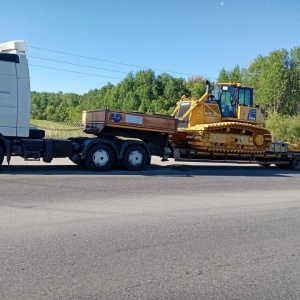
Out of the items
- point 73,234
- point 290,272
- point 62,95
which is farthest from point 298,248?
point 62,95

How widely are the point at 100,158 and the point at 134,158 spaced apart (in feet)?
4.32

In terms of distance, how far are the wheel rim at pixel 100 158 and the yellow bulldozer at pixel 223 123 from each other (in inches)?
164

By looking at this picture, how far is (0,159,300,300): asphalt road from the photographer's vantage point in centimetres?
382

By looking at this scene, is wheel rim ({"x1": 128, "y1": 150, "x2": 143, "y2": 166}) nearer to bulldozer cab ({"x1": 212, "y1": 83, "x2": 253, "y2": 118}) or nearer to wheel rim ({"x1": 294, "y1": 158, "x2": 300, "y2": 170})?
bulldozer cab ({"x1": 212, "y1": 83, "x2": 253, "y2": 118})

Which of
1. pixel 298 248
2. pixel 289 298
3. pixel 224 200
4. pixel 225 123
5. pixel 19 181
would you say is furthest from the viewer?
pixel 225 123

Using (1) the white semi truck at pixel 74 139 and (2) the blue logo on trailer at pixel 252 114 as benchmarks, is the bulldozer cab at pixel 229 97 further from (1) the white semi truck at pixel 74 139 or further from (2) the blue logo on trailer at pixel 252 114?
(1) the white semi truck at pixel 74 139

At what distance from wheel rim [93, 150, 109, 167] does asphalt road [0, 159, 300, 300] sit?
2881 millimetres

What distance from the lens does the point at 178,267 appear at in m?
4.40

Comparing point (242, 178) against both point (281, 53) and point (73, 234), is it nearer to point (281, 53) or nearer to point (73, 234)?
point (73, 234)

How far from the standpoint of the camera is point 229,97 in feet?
56.3

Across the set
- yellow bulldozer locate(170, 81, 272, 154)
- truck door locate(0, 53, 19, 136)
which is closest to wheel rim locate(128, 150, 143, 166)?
yellow bulldozer locate(170, 81, 272, 154)

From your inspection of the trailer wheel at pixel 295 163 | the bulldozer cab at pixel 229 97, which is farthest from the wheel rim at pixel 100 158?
the trailer wheel at pixel 295 163

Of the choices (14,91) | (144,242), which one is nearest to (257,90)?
(14,91)

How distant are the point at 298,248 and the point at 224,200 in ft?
11.2
